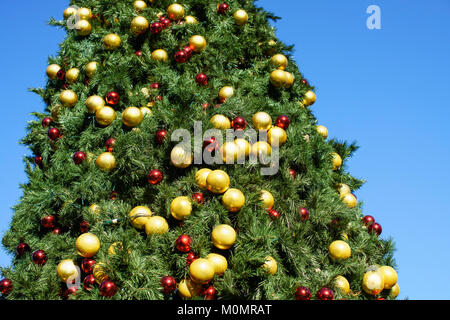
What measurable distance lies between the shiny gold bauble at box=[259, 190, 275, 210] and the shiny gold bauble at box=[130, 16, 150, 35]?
73.1 inches

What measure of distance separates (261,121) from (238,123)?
184mm

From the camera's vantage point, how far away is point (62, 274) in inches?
102

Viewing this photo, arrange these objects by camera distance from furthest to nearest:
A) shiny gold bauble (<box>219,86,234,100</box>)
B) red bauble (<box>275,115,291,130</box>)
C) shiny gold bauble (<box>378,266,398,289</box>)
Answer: shiny gold bauble (<box>219,86,234,100</box>) < red bauble (<box>275,115,291,130</box>) < shiny gold bauble (<box>378,266,398,289</box>)

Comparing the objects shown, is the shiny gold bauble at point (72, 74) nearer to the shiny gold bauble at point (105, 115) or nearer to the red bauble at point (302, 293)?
the shiny gold bauble at point (105, 115)

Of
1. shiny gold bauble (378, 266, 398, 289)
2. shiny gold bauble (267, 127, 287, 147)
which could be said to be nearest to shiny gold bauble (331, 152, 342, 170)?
shiny gold bauble (267, 127, 287, 147)

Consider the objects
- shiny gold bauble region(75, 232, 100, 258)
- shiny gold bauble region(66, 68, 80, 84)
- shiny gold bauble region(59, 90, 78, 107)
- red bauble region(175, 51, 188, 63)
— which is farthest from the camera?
shiny gold bauble region(66, 68, 80, 84)

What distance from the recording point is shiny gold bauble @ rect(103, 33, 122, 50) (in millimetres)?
3490

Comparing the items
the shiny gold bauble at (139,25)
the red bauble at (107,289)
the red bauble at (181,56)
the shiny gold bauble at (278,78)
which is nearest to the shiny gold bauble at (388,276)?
the shiny gold bauble at (278,78)

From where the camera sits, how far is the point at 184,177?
280 cm

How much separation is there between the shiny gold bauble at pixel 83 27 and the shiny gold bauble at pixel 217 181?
2.08 metres

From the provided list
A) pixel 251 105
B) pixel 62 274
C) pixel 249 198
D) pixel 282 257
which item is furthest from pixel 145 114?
pixel 282 257

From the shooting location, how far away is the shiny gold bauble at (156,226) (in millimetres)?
2611

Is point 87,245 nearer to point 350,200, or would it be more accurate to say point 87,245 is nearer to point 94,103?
point 94,103

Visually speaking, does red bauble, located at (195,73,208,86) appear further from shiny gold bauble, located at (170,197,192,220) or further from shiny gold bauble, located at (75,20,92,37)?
shiny gold bauble, located at (75,20,92,37)
